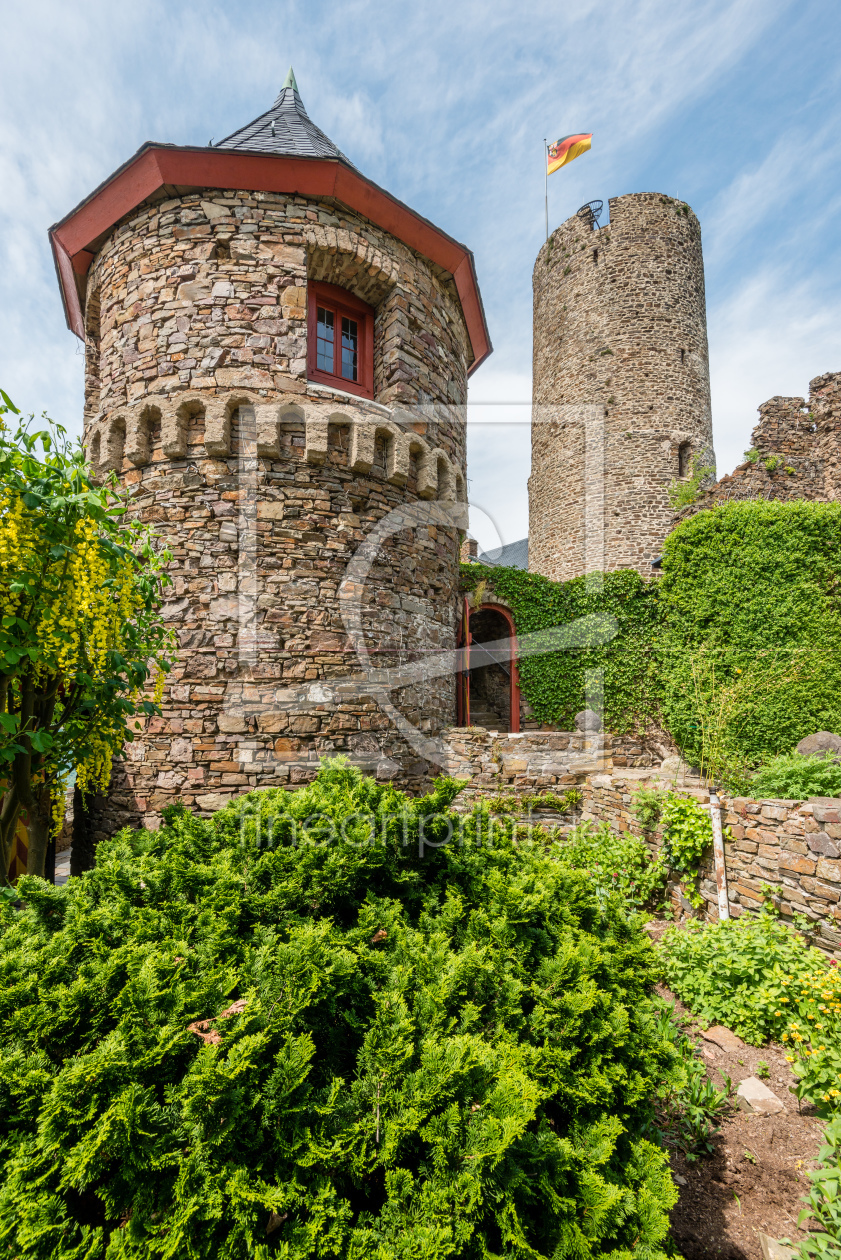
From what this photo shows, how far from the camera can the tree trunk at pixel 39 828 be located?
3.79 m

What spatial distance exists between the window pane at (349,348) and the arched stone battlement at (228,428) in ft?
2.55

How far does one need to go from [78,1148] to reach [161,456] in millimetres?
5196

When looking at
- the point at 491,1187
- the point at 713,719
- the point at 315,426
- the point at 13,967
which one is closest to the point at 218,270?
the point at 315,426

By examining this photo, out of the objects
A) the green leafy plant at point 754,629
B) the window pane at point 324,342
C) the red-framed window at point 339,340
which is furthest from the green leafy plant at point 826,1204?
the window pane at point 324,342

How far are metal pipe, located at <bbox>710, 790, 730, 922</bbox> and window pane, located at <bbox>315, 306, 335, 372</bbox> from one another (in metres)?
5.84

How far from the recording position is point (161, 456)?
209 inches

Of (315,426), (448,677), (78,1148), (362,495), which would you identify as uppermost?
(315,426)

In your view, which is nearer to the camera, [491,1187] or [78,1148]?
[78,1148]

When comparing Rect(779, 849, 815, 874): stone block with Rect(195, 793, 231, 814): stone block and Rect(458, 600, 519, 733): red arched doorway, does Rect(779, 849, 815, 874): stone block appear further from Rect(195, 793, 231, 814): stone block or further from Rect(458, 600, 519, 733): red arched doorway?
Rect(458, 600, 519, 733): red arched doorway

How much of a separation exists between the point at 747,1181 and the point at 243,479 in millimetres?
5895

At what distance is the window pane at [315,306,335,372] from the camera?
19.0 ft

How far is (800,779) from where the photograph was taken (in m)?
5.07

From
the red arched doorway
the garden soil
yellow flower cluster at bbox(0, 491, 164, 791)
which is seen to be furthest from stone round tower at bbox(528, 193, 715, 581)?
yellow flower cluster at bbox(0, 491, 164, 791)

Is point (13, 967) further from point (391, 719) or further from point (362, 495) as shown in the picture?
point (362, 495)
